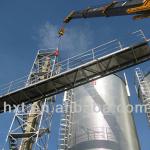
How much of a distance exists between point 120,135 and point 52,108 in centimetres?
875

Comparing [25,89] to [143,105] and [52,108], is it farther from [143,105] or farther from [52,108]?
[143,105]

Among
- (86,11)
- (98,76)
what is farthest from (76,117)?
(86,11)

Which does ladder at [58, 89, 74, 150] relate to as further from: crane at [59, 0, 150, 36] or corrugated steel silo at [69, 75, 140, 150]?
crane at [59, 0, 150, 36]

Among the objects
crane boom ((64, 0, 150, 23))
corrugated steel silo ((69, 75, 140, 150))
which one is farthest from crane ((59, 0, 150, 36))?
corrugated steel silo ((69, 75, 140, 150))

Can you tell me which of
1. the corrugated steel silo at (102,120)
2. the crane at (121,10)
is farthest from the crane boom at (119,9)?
the corrugated steel silo at (102,120)

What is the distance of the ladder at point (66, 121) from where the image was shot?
23.7 metres

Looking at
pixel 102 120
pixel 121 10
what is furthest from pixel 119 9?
pixel 102 120

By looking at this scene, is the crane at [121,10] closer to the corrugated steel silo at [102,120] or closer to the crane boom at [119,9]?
the crane boom at [119,9]

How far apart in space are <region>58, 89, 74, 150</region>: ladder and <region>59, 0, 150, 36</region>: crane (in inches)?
283

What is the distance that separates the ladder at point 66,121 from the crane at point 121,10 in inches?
283

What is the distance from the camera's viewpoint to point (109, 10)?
27438 mm

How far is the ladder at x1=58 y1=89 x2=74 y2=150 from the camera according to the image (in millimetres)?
23688

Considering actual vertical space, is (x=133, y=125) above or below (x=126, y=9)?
below

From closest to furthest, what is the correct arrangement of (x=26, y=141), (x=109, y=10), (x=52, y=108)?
1. (x=26, y=141)
2. (x=109, y=10)
3. (x=52, y=108)
